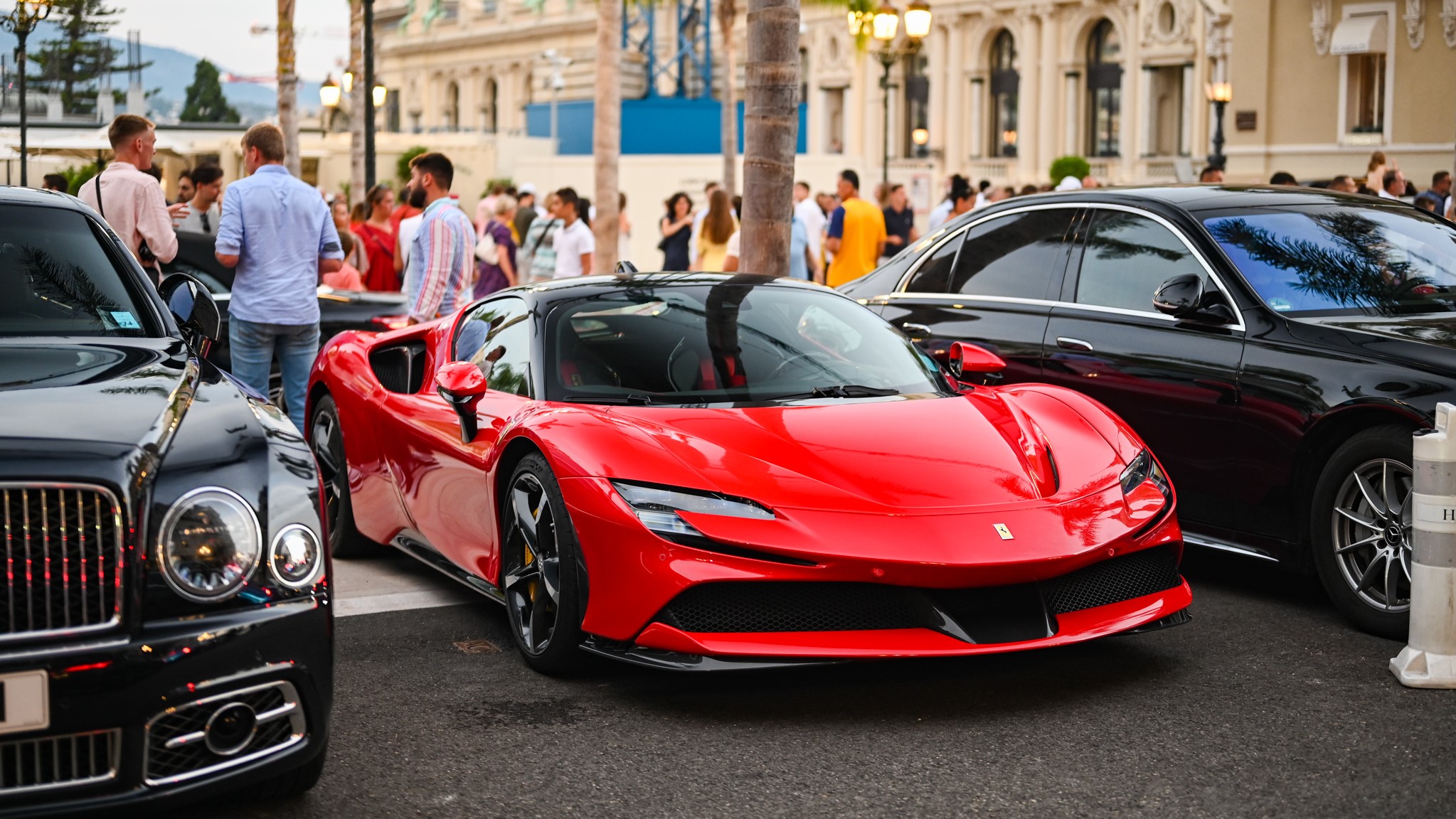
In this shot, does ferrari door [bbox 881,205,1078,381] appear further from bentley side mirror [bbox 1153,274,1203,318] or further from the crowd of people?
the crowd of people

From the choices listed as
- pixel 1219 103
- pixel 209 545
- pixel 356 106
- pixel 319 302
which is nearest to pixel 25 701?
pixel 209 545

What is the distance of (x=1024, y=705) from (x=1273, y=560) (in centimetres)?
176

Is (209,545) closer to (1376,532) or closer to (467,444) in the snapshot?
(467,444)

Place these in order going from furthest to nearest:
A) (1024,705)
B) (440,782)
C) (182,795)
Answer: (1024,705), (440,782), (182,795)

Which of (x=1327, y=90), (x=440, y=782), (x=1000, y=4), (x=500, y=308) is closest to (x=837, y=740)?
(x=440, y=782)

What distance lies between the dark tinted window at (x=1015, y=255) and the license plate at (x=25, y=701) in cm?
512

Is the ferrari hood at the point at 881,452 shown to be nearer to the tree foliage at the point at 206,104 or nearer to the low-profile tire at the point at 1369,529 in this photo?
the low-profile tire at the point at 1369,529

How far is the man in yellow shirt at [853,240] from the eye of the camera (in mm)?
15203

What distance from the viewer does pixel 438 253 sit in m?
9.67

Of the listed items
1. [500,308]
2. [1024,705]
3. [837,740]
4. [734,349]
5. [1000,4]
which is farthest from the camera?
[1000,4]

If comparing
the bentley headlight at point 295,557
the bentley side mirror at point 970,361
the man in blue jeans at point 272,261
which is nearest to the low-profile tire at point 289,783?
the bentley headlight at point 295,557

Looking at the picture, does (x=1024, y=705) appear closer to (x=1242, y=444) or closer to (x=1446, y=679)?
(x=1446, y=679)

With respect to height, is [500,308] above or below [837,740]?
above

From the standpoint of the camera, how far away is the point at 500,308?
6316 millimetres
